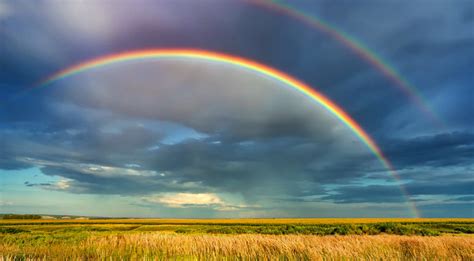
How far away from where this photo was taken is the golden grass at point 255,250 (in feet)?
32.5

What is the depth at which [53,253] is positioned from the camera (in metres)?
11.2

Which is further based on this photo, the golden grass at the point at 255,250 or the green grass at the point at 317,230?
the green grass at the point at 317,230

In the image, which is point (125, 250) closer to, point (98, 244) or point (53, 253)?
point (98, 244)

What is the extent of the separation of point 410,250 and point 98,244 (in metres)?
11.0

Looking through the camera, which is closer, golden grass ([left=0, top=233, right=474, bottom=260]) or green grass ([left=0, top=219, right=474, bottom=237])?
golden grass ([left=0, top=233, right=474, bottom=260])

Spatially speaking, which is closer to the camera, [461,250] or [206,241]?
[461,250]

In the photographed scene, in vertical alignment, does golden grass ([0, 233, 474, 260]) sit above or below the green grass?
below

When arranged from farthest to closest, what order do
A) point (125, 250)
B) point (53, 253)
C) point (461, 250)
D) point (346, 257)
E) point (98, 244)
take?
point (98, 244) → point (125, 250) → point (53, 253) → point (461, 250) → point (346, 257)

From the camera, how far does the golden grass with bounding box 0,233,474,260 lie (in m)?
9.90

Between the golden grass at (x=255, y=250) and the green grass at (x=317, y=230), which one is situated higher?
the green grass at (x=317, y=230)

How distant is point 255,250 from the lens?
11078 millimetres

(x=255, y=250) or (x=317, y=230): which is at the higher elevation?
(x=317, y=230)

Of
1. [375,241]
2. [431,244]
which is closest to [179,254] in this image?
[375,241]

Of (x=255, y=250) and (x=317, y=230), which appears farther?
(x=317, y=230)
